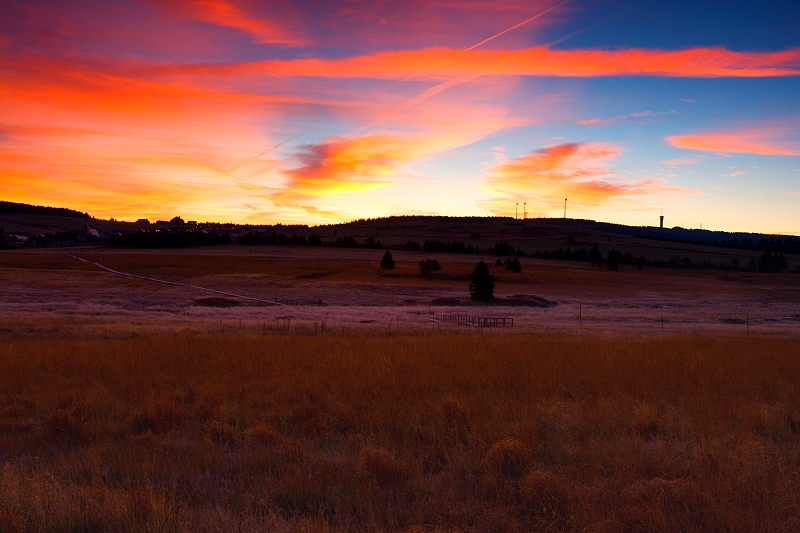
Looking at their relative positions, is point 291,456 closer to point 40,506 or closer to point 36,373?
point 40,506

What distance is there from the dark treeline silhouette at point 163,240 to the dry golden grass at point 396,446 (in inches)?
4777

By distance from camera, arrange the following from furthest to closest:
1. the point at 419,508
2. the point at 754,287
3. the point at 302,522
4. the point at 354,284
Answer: the point at 754,287 → the point at 354,284 → the point at 419,508 → the point at 302,522

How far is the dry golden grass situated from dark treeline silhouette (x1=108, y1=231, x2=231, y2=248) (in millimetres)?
121337

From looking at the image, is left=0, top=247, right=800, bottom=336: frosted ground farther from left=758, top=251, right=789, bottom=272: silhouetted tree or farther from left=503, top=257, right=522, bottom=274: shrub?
left=758, top=251, right=789, bottom=272: silhouetted tree

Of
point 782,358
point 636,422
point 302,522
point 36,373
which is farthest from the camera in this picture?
point 782,358

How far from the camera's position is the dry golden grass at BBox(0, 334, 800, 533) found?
4746 millimetres

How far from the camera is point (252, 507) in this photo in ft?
16.3

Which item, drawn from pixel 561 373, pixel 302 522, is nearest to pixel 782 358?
pixel 561 373

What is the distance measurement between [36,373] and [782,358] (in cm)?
1683

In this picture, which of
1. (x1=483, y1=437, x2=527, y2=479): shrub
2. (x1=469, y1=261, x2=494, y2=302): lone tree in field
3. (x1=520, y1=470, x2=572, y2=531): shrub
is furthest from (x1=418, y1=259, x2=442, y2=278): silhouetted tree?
(x1=520, y1=470, x2=572, y2=531): shrub

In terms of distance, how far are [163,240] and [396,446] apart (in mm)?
130538

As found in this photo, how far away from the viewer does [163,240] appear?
125 m

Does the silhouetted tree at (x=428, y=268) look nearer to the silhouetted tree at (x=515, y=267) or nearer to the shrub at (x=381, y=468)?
the silhouetted tree at (x=515, y=267)

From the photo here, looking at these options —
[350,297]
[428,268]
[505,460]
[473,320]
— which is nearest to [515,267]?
[428,268]
